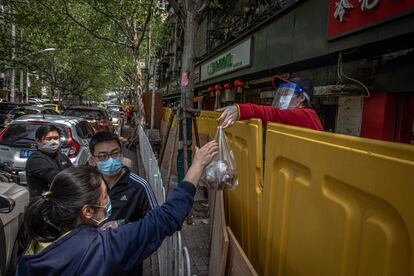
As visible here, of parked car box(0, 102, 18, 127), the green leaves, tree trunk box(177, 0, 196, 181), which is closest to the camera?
tree trunk box(177, 0, 196, 181)

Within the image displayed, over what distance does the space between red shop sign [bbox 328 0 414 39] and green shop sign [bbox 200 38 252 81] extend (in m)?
4.86

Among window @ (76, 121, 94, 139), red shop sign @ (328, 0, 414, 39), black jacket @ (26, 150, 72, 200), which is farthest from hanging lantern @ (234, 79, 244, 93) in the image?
black jacket @ (26, 150, 72, 200)

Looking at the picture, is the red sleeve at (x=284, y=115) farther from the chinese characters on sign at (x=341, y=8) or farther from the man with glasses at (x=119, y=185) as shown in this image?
the chinese characters on sign at (x=341, y=8)

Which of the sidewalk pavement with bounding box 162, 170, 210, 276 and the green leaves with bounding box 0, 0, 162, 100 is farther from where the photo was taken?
the green leaves with bounding box 0, 0, 162, 100

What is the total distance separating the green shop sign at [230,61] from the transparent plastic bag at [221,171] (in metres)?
9.69

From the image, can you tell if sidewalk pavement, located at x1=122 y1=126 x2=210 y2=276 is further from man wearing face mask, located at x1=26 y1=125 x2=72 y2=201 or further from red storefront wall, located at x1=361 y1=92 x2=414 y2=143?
red storefront wall, located at x1=361 y1=92 x2=414 y2=143

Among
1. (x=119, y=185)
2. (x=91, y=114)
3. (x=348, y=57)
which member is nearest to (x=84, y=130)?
(x=348, y=57)

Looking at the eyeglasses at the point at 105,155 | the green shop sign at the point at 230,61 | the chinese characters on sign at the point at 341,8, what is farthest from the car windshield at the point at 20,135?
the green shop sign at the point at 230,61

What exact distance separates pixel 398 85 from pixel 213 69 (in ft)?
36.4

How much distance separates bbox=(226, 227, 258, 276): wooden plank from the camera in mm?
2020

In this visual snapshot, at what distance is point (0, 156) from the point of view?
6.86 m

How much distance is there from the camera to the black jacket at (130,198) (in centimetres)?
267

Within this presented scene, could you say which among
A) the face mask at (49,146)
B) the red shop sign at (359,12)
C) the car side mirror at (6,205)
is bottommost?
the car side mirror at (6,205)

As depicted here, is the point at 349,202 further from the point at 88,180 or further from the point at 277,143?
the point at 88,180
